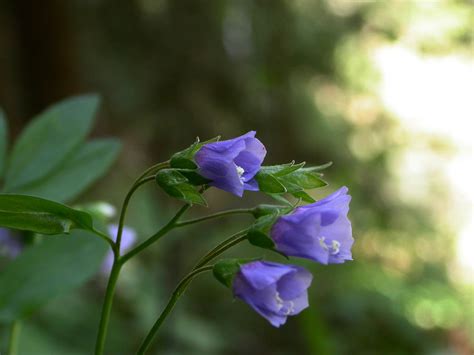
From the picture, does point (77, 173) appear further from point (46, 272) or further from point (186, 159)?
point (186, 159)

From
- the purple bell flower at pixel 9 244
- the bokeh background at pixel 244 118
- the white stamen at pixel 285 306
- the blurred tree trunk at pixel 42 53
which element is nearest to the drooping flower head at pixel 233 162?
the white stamen at pixel 285 306

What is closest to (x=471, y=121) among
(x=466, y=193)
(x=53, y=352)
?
(x=466, y=193)

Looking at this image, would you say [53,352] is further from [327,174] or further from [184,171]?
[327,174]

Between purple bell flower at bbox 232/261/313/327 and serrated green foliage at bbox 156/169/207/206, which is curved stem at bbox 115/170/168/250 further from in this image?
purple bell flower at bbox 232/261/313/327

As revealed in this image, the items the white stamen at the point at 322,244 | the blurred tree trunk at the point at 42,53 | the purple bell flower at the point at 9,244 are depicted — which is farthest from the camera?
the blurred tree trunk at the point at 42,53

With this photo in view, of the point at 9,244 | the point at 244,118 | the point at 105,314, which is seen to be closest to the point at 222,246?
the point at 105,314

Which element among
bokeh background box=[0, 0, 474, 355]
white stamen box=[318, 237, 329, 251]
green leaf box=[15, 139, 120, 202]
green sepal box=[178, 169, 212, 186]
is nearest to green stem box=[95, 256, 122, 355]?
green sepal box=[178, 169, 212, 186]

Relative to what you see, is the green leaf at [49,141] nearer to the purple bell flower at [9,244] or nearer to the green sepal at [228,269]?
the purple bell flower at [9,244]
